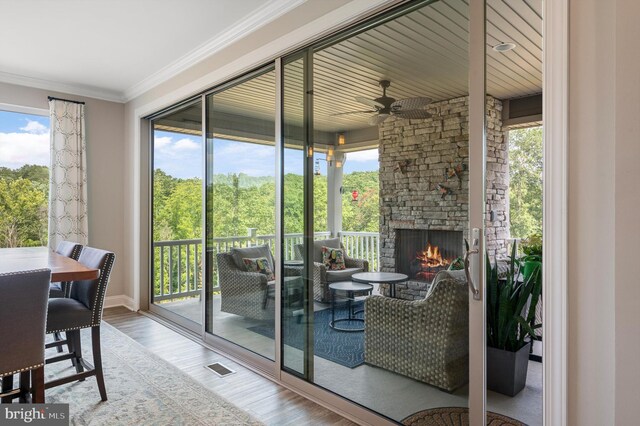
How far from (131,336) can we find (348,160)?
3.01 meters

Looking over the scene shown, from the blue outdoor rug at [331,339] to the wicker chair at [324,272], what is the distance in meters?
0.12

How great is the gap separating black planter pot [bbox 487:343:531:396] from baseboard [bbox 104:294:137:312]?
4.59 metres

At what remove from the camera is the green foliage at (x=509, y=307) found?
1809mm

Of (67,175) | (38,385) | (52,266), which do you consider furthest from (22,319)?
(67,175)

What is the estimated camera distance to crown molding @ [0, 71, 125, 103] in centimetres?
458

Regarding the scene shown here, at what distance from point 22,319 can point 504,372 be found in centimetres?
223

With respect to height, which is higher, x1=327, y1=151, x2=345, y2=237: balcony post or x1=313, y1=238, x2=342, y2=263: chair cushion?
x1=327, y1=151, x2=345, y2=237: balcony post

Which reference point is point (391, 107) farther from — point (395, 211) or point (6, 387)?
point (6, 387)

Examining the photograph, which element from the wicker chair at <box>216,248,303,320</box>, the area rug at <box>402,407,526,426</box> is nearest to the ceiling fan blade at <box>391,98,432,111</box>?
the wicker chair at <box>216,248,303,320</box>

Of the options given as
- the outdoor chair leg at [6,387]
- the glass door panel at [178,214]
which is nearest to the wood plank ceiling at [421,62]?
the glass door panel at [178,214]

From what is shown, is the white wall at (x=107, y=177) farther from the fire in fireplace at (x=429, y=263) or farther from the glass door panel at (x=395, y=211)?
the fire in fireplace at (x=429, y=263)

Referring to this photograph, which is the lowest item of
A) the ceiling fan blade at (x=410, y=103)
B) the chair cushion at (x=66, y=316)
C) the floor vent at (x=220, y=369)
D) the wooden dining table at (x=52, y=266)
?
the floor vent at (x=220, y=369)

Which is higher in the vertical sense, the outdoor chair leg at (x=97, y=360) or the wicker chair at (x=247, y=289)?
the wicker chair at (x=247, y=289)

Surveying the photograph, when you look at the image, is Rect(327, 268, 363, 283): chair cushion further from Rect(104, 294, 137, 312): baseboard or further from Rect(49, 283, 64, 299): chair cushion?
Rect(104, 294, 137, 312): baseboard
